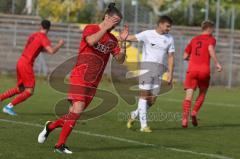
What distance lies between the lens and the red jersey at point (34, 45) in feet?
54.3

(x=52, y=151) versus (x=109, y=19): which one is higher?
(x=109, y=19)

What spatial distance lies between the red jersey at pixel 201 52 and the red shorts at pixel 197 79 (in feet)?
0.27

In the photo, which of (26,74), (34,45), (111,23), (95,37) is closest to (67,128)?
(95,37)

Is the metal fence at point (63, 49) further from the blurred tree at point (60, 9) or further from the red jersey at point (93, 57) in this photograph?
the red jersey at point (93, 57)

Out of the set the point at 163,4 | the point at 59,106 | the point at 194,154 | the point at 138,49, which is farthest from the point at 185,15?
the point at 194,154

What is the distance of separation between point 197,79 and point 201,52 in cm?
56

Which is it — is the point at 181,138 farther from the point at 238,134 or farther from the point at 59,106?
the point at 59,106

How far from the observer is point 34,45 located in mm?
16906

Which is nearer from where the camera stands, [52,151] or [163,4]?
[52,151]

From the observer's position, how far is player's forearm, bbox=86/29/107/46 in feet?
34.0

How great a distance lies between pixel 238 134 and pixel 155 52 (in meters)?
2.18

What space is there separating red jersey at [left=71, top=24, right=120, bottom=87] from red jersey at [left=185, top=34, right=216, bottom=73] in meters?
5.28

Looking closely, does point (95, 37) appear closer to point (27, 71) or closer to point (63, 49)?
point (27, 71)

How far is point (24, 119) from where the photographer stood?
1602cm
